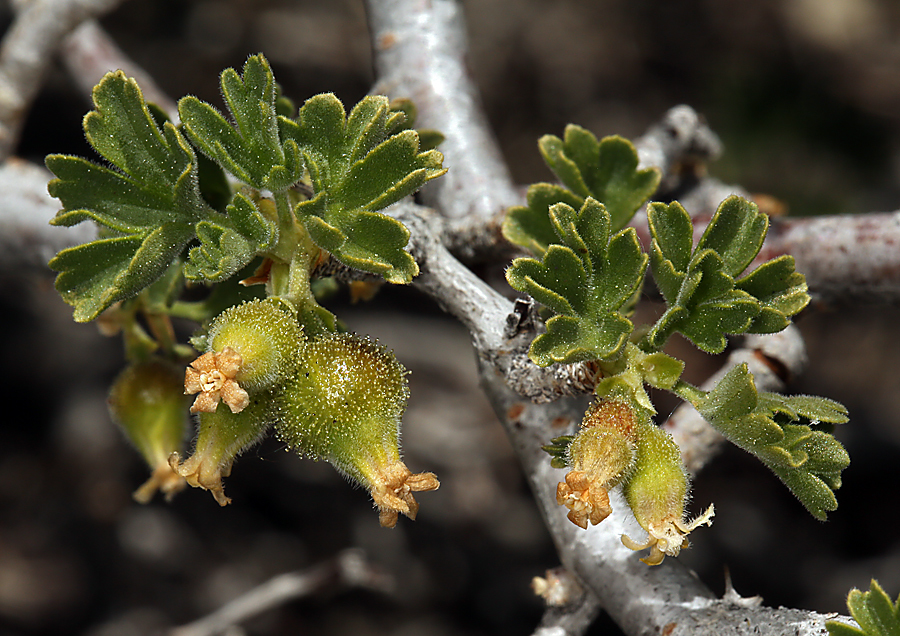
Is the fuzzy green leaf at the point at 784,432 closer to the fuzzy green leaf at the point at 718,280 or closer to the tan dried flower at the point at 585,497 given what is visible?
the fuzzy green leaf at the point at 718,280

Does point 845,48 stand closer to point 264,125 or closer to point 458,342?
point 458,342

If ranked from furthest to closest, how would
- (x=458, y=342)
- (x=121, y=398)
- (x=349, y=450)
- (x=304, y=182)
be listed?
(x=458, y=342)
(x=121, y=398)
(x=304, y=182)
(x=349, y=450)

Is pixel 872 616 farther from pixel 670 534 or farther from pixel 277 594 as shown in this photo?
pixel 277 594

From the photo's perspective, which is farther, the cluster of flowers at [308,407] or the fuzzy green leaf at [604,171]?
the fuzzy green leaf at [604,171]

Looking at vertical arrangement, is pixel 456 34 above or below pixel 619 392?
above

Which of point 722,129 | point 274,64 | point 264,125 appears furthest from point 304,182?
point 722,129

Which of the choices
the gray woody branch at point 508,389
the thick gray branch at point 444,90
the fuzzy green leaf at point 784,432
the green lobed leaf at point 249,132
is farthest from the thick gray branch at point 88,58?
the fuzzy green leaf at point 784,432

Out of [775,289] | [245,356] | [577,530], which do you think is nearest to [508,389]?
[577,530]

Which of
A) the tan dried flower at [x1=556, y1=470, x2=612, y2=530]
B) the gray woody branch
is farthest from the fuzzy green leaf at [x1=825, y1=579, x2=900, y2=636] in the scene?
the tan dried flower at [x1=556, y1=470, x2=612, y2=530]
